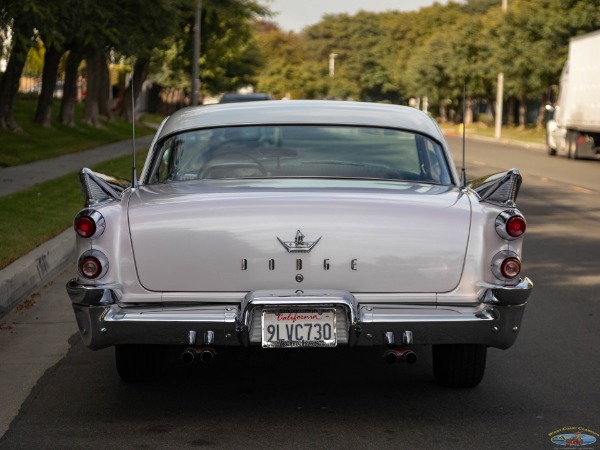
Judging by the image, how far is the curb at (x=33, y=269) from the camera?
9789mm

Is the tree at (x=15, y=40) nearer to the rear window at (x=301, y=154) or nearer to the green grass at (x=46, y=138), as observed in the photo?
the green grass at (x=46, y=138)

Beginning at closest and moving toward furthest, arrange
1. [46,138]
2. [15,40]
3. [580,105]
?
[15,40] → [46,138] → [580,105]

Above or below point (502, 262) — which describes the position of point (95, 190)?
above

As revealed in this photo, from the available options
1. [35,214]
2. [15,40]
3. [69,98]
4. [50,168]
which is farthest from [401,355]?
[69,98]

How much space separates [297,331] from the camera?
5887 mm

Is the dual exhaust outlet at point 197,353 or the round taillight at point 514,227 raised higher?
the round taillight at point 514,227

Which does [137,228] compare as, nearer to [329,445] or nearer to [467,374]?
[329,445]

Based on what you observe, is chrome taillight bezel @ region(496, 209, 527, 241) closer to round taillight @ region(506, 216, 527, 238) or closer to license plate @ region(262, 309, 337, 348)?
round taillight @ region(506, 216, 527, 238)

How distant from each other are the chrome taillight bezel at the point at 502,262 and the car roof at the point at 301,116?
4.82ft

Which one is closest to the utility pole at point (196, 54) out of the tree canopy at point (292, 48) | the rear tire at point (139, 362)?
the tree canopy at point (292, 48)

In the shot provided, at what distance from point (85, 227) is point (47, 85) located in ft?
97.7

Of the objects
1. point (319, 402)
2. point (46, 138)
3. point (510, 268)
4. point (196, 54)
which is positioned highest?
point (510, 268)

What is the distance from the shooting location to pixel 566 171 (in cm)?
3072

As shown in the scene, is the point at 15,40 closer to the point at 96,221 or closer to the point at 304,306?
the point at 96,221
